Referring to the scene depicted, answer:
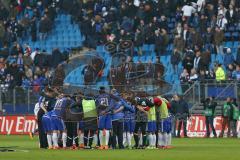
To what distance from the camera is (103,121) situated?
35.1 m

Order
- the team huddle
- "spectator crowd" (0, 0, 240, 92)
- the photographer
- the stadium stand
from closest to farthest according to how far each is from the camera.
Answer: the team huddle < the photographer < the stadium stand < "spectator crowd" (0, 0, 240, 92)

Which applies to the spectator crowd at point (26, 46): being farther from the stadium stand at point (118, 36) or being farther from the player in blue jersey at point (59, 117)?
the player in blue jersey at point (59, 117)

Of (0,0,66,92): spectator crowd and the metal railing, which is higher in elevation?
(0,0,66,92): spectator crowd

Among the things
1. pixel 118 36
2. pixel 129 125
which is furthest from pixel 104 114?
pixel 118 36

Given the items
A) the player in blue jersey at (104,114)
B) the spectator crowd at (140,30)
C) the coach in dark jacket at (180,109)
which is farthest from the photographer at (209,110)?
the player in blue jersey at (104,114)

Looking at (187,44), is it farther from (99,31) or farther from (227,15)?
(99,31)

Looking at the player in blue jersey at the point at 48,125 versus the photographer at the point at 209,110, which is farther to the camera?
the photographer at the point at 209,110

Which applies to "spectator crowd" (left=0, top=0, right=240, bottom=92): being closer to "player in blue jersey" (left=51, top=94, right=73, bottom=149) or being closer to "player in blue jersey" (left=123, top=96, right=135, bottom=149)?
"player in blue jersey" (left=123, top=96, right=135, bottom=149)

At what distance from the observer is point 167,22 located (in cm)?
5638

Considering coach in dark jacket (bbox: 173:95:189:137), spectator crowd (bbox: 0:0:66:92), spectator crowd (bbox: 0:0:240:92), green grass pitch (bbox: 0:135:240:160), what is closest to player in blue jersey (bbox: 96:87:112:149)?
green grass pitch (bbox: 0:135:240:160)

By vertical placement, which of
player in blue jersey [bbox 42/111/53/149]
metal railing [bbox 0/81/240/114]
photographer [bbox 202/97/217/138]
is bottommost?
player in blue jersey [bbox 42/111/53/149]

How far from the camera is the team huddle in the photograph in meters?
35.1

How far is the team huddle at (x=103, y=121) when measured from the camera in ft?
115

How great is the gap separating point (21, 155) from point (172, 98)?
59.2ft
